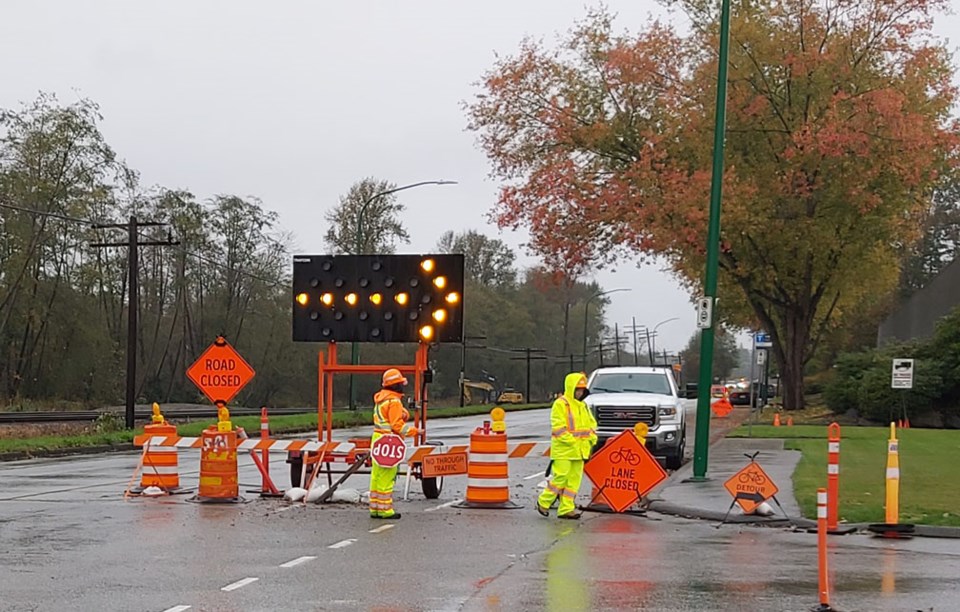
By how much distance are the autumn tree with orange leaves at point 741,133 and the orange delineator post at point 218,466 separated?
2234cm

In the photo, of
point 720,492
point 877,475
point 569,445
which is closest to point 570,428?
point 569,445

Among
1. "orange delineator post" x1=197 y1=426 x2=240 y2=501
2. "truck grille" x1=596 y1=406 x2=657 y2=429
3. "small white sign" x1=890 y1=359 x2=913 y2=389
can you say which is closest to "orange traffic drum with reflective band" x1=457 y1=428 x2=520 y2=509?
"orange delineator post" x1=197 y1=426 x2=240 y2=501

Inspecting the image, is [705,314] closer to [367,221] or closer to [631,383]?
[631,383]

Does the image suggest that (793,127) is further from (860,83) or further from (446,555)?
(446,555)

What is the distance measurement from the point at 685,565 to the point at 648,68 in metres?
29.8

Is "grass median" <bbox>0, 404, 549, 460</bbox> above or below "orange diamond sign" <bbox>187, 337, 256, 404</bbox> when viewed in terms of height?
below

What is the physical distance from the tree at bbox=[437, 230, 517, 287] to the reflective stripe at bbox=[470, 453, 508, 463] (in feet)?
305

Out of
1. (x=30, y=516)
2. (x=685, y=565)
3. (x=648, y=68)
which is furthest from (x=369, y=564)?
(x=648, y=68)

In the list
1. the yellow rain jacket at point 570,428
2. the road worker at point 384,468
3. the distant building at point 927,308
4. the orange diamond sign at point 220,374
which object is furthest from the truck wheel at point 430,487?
the distant building at point 927,308

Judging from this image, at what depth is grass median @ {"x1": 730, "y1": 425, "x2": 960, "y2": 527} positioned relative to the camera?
48.2 feet

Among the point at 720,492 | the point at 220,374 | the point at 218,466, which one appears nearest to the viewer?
the point at 218,466

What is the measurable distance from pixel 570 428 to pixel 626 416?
24.9ft

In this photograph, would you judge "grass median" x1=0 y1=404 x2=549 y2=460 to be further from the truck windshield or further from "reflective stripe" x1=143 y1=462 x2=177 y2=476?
the truck windshield

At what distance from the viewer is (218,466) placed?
16.5 meters
